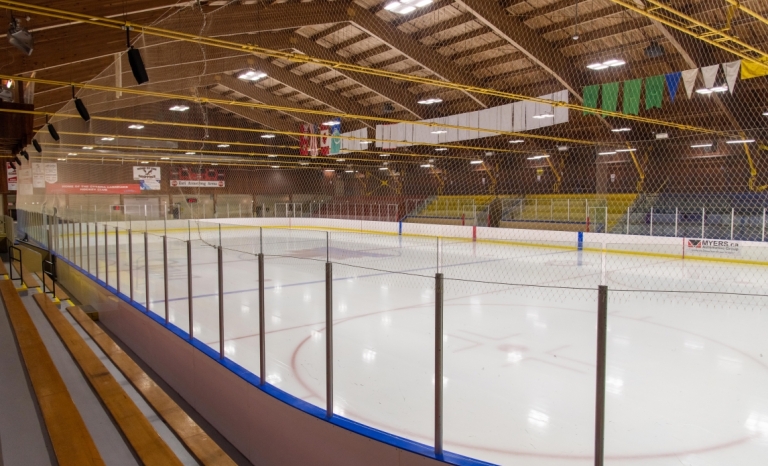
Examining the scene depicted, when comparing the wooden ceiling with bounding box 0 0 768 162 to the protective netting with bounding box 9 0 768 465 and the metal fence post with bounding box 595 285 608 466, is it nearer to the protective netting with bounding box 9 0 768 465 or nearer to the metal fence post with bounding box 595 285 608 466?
the protective netting with bounding box 9 0 768 465

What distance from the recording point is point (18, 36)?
5152mm

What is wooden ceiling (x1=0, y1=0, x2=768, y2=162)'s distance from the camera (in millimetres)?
7043

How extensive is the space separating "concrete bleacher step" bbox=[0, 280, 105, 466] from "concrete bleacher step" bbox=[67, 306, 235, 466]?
0.69 m

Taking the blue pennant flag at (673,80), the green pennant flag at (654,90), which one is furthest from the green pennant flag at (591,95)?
the blue pennant flag at (673,80)

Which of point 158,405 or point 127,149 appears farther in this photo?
point 127,149

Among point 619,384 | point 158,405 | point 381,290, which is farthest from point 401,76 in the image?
point 158,405

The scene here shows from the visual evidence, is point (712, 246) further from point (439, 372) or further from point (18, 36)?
point (18, 36)

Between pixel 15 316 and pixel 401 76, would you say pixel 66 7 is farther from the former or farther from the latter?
pixel 401 76

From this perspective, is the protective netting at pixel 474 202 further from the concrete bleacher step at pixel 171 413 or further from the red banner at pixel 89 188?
the concrete bleacher step at pixel 171 413

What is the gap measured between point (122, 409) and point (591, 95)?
1225cm

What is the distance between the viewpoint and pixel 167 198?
12.7 metres

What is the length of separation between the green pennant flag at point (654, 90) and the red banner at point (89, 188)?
11.6 metres

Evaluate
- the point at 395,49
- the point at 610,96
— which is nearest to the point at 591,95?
the point at 610,96

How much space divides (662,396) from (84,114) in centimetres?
A: 792
